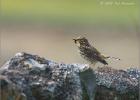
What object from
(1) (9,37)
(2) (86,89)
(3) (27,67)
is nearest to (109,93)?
(2) (86,89)

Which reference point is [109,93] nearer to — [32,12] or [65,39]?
[65,39]

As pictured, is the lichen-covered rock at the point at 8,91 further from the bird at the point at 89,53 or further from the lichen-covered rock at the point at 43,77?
the bird at the point at 89,53

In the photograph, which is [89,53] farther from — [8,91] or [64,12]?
[64,12]

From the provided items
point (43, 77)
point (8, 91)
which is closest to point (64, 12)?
point (43, 77)

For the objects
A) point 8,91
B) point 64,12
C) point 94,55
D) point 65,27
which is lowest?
point 8,91

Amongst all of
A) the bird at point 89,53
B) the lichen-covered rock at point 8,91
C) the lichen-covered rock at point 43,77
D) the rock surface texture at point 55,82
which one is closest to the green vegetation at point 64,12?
the bird at point 89,53

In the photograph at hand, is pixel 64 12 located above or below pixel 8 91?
above

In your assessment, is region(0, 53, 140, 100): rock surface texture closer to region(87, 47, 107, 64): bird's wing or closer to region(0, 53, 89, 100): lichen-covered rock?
region(0, 53, 89, 100): lichen-covered rock

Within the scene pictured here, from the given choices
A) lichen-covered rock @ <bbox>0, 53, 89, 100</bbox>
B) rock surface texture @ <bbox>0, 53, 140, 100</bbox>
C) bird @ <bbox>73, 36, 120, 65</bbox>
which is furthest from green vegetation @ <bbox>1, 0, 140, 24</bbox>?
lichen-covered rock @ <bbox>0, 53, 89, 100</bbox>
